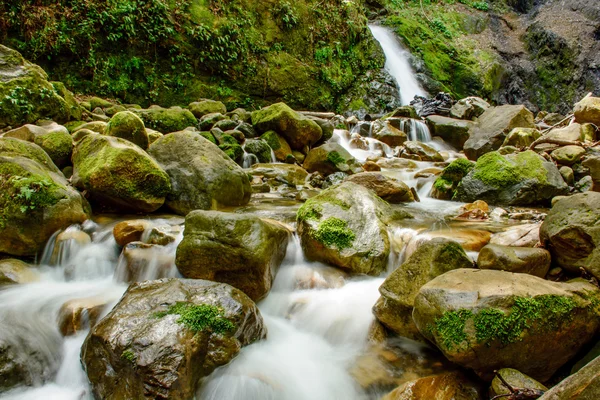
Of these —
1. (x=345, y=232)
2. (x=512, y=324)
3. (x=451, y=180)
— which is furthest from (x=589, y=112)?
(x=512, y=324)

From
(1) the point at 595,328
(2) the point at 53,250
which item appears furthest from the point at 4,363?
(1) the point at 595,328

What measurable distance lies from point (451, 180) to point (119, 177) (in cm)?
608

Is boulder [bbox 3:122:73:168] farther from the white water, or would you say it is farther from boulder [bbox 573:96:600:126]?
the white water

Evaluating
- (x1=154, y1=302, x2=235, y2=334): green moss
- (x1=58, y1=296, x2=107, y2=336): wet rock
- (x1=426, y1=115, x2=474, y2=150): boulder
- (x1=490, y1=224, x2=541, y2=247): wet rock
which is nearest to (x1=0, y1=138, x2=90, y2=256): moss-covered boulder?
(x1=58, y1=296, x2=107, y2=336): wet rock

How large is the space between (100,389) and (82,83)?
1144 centimetres

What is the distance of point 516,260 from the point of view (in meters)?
3.10

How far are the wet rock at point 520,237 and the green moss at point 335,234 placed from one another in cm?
169

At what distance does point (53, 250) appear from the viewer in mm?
4219

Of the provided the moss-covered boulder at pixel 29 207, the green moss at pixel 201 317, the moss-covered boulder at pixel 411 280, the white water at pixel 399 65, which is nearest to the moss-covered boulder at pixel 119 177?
the moss-covered boulder at pixel 29 207

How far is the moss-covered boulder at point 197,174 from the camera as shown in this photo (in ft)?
18.2

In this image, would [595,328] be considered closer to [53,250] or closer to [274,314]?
[274,314]

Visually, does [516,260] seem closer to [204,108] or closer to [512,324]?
[512,324]

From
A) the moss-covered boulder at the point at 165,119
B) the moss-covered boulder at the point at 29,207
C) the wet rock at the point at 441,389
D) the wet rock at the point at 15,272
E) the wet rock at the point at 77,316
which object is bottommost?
the wet rock at the point at 15,272

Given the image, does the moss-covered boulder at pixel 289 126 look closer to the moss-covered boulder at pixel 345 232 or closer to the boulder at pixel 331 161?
the boulder at pixel 331 161
